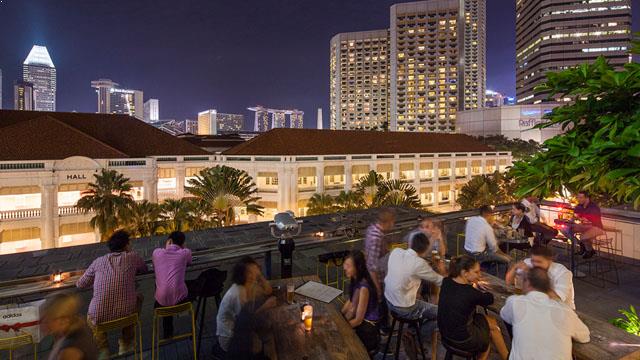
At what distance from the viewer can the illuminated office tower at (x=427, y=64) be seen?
14375cm

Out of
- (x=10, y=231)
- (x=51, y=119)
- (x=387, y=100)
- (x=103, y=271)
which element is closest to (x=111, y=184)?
(x=10, y=231)

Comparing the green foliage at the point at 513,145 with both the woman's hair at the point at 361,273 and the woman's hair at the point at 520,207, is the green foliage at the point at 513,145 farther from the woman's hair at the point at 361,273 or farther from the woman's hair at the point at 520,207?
the woman's hair at the point at 361,273

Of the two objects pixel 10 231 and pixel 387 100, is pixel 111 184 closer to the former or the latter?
pixel 10 231

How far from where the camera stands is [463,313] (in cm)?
459

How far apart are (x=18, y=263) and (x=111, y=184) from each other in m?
23.0

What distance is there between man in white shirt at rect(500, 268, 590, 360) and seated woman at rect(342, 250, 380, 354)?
1.83 metres

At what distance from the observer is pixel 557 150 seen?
10.0ft

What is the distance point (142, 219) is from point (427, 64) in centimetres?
14257

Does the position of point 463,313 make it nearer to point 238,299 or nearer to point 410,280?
point 410,280

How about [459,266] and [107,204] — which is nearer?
[459,266]

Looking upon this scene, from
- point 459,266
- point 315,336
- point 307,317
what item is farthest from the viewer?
point 459,266

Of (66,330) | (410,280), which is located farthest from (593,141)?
(66,330)

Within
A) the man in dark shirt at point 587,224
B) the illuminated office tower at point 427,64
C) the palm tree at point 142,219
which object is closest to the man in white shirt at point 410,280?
the man in dark shirt at point 587,224

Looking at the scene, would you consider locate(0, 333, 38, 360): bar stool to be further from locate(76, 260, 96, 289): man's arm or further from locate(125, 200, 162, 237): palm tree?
locate(125, 200, 162, 237): palm tree
